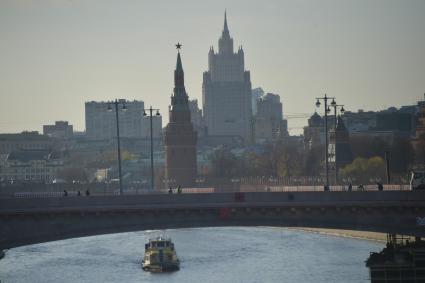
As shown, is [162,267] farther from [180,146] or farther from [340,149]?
[340,149]

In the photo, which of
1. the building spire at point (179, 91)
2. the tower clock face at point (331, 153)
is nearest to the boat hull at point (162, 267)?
the building spire at point (179, 91)

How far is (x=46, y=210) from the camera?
235 ft

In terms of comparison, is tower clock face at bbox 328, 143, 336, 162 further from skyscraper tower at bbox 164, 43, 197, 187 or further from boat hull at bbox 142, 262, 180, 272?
boat hull at bbox 142, 262, 180, 272

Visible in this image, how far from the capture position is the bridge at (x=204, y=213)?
236 ft

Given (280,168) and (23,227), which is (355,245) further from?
(280,168)

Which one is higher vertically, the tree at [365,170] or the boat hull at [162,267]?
the tree at [365,170]

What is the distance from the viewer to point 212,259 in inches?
3925

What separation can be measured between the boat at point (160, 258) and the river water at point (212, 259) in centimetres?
75

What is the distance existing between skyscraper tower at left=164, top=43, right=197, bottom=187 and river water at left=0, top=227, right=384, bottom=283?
158ft

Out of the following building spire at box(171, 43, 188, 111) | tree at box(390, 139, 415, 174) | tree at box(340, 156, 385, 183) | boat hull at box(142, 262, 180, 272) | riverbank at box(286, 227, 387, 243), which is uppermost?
building spire at box(171, 43, 188, 111)

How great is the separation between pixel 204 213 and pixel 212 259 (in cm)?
2716

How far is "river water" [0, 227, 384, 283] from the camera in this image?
87.8 metres

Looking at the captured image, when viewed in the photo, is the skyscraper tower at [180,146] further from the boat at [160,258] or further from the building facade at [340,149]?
the boat at [160,258]

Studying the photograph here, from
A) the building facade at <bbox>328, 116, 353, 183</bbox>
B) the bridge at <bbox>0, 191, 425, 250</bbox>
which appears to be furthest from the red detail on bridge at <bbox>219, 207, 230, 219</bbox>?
the building facade at <bbox>328, 116, 353, 183</bbox>
